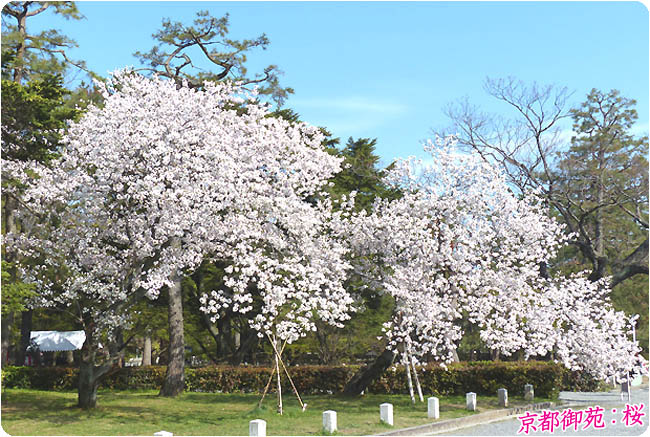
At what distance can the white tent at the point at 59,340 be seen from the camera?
33.8 meters

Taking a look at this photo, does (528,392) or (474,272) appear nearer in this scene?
→ (474,272)

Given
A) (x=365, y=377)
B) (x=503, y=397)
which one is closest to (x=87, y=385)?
(x=365, y=377)

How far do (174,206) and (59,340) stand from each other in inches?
906

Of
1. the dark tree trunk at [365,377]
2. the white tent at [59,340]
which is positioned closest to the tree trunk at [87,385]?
the dark tree trunk at [365,377]

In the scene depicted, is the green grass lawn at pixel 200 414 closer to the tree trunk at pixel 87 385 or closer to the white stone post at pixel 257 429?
the tree trunk at pixel 87 385

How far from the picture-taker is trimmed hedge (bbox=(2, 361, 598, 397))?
22281 mm

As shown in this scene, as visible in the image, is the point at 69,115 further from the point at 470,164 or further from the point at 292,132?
the point at 470,164

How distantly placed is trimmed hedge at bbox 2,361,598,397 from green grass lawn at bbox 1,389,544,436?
1106 mm

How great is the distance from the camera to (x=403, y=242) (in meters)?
18.4

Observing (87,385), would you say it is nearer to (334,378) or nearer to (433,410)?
(433,410)

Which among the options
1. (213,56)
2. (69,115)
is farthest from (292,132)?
(213,56)

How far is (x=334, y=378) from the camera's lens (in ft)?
79.8

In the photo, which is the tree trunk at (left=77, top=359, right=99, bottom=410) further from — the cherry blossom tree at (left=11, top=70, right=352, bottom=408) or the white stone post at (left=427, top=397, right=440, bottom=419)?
the white stone post at (left=427, top=397, right=440, bottom=419)

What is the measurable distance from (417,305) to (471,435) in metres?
4.10
